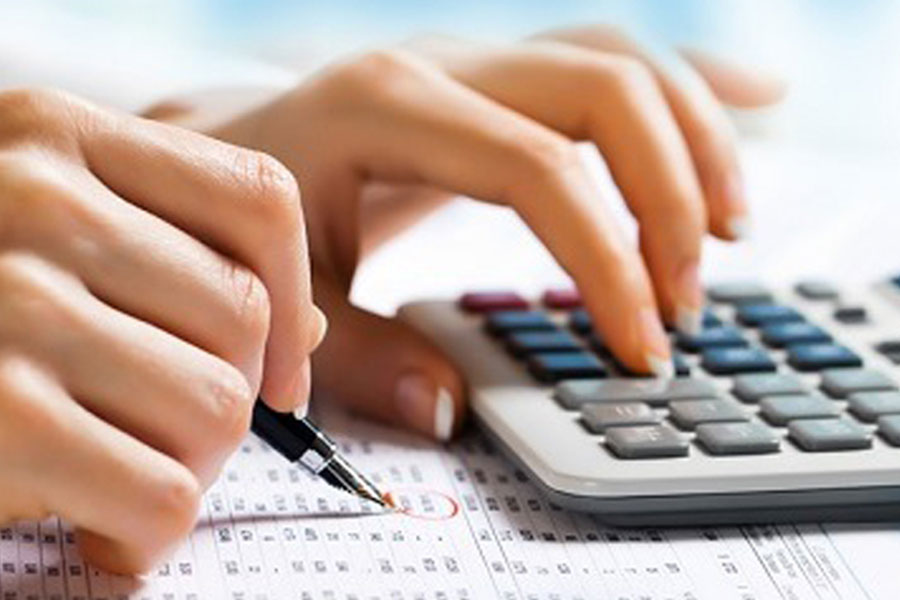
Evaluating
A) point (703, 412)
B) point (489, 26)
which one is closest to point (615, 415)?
point (703, 412)

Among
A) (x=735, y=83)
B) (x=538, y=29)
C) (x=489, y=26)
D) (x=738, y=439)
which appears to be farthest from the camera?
(x=489, y=26)

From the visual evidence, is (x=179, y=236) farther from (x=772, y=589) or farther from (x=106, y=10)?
(x=106, y=10)

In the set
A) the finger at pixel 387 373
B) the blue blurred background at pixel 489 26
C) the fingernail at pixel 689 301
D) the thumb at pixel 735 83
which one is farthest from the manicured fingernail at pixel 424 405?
the blue blurred background at pixel 489 26

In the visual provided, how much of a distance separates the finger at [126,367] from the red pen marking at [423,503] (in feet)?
0.26

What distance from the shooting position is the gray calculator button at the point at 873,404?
56cm

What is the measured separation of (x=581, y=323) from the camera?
67cm

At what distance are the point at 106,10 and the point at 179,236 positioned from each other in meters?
0.85

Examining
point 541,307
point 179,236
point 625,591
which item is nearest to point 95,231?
point 179,236

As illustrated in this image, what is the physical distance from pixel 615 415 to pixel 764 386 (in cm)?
6

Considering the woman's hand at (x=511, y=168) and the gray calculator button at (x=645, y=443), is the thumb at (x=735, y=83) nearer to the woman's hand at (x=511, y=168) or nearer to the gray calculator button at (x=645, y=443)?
the woman's hand at (x=511, y=168)

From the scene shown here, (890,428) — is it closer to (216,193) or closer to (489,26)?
(216,193)

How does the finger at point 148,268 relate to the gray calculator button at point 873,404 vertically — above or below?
above

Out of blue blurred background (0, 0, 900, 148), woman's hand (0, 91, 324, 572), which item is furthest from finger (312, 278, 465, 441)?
blue blurred background (0, 0, 900, 148)

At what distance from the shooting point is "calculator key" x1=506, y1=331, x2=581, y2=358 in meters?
0.63
